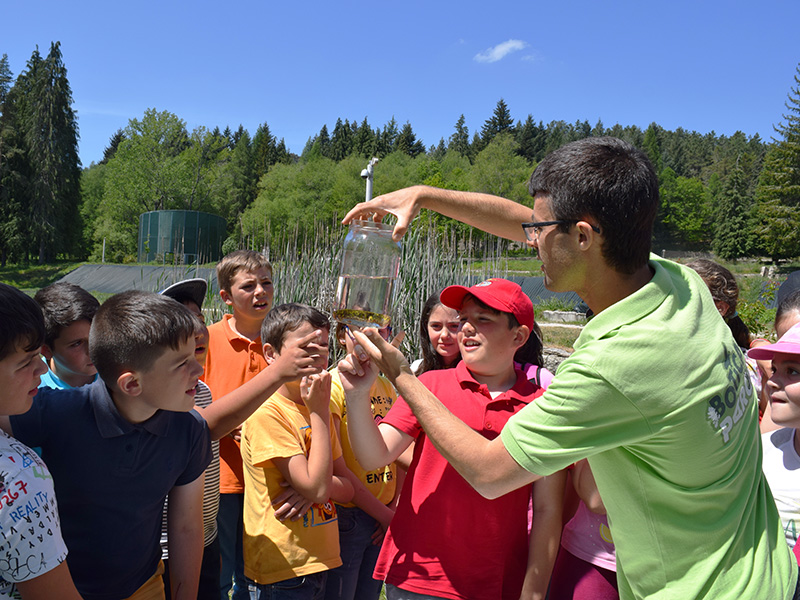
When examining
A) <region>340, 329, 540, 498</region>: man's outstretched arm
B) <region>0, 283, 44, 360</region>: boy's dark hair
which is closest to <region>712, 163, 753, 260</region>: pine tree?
<region>340, 329, 540, 498</region>: man's outstretched arm

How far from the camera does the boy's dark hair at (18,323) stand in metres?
1.76

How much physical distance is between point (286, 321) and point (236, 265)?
1.36 meters

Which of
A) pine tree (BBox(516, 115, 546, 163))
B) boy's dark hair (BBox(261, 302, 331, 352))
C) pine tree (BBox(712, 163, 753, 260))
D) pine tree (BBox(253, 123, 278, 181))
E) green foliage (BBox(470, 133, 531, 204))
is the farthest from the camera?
pine tree (BBox(516, 115, 546, 163))

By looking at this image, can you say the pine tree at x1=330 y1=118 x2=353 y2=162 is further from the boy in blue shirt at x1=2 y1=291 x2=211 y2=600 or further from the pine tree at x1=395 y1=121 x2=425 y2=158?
the boy in blue shirt at x1=2 y1=291 x2=211 y2=600

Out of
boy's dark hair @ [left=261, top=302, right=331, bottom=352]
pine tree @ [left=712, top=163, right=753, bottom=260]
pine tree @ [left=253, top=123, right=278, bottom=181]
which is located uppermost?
pine tree @ [left=253, top=123, right=278, bottom=181]

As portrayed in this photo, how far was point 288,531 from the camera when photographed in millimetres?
2842

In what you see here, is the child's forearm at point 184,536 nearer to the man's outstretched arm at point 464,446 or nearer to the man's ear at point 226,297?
the man's outstretched arm at point 464,446

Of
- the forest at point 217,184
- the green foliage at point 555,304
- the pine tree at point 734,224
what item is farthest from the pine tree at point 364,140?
the green foliage at point 555,304

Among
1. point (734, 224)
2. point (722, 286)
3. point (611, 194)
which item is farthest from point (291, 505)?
point (734, 224)

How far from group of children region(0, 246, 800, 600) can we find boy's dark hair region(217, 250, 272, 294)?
1228mm

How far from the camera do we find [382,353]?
7.10ft

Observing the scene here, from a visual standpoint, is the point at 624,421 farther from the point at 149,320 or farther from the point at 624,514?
the point at 149,320

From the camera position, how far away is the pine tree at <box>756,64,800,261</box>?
55.2 meters

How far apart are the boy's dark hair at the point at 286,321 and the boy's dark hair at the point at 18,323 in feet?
4.71
